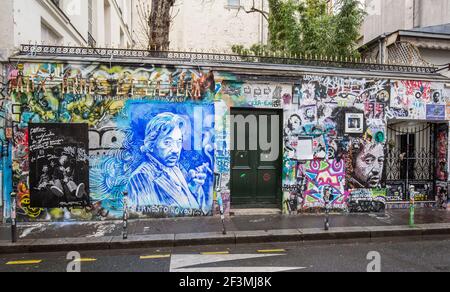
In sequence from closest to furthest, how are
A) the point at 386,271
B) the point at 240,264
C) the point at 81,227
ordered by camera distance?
the point at 386,271, the point at 240,264, the point at 81,227

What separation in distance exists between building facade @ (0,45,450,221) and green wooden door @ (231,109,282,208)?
0.03m

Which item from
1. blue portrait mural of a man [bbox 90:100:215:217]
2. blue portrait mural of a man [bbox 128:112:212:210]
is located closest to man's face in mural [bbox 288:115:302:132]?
blue portrait mural of a man [bbox 90:100:215:217]

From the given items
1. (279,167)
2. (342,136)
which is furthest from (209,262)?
(342,136)

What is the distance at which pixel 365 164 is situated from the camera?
9.50 m

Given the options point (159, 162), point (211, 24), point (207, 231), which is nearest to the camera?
point (207, 231)

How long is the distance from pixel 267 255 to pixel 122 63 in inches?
212

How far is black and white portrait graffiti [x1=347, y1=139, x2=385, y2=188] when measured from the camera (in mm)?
9430

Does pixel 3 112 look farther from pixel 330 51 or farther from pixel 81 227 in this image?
pixel 330 51

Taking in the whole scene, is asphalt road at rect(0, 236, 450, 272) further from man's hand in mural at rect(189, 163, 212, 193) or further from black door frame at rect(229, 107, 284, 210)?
black door frame at rect(229, 107, 284, 210)

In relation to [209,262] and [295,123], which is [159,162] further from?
[295,123]

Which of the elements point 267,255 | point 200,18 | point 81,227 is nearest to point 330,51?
point 267,255

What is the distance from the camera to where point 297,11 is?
16109mm

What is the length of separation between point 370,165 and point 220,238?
493cm

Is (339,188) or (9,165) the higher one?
(9,165)
